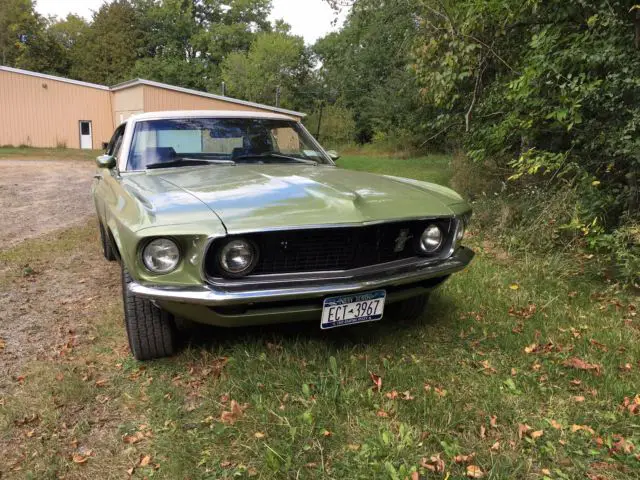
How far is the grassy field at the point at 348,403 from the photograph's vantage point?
7.07ft

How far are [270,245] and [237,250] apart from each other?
177 mm

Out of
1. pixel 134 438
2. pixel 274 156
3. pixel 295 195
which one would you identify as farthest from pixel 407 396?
pixel 274 156

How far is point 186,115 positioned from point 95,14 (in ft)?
166

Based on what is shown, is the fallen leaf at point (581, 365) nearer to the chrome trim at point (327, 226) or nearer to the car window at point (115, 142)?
the chrome trim at point (327, 226)

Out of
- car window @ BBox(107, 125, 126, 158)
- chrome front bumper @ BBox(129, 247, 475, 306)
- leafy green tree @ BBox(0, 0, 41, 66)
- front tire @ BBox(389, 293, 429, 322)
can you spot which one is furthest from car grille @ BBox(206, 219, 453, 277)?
leafy green tree @ BBox(0, 0, 41, 66)

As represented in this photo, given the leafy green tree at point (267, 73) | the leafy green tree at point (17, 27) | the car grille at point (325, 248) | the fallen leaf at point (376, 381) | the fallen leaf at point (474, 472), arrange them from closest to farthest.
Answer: the fallen leaf at point (474, 472) → the car grille at point (325, 248) → the fallen leaf at point (376, 381) → the leafy green tree at point (267, 73) → the leafy green tree at point (17, 27)

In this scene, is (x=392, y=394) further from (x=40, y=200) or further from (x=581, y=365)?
(x=40, y=200)

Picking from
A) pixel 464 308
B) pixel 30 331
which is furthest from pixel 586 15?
pixel 30 331

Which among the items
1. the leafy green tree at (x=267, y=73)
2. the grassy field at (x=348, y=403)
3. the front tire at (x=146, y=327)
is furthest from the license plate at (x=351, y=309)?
the leafy green tree at (x=267, y=73)

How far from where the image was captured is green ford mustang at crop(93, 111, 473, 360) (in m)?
2.40

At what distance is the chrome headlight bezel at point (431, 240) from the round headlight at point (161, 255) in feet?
4.83

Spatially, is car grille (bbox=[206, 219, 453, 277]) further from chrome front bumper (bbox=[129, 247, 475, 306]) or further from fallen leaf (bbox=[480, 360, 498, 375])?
fallen leaf (bbox=[480, 360, 498, 375])

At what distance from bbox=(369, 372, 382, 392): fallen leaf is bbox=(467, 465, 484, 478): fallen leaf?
67 cm

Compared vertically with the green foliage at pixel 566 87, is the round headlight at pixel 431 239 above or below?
below
